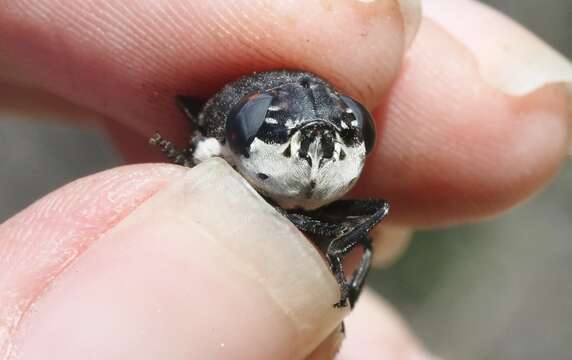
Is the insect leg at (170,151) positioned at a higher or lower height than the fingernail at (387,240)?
higher

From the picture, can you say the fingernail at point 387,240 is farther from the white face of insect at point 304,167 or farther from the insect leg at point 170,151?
the white face of insect at point 304,167

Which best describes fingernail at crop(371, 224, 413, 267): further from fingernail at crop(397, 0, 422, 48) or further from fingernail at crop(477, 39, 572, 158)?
fingernail at crop(397, 0, 422, 48)

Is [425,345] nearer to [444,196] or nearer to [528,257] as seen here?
[528,257]

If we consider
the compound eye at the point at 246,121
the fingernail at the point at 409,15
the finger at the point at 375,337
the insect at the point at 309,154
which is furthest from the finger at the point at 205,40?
the finger at the point at 375,337

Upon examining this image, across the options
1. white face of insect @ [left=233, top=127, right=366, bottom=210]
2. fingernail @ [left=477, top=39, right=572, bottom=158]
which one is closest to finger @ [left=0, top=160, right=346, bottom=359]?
white face of insect @ [left=233, top=127, right=366, bottom=210]

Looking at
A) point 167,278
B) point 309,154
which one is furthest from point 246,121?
point 167,278

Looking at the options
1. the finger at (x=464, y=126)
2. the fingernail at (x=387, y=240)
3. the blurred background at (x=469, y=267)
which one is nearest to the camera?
the finger at (x=464, y=126)
